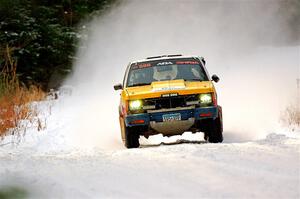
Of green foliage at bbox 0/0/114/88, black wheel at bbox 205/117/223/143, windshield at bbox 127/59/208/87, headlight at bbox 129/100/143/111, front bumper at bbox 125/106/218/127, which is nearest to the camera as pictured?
front bumper at bbox 125/106/218/127

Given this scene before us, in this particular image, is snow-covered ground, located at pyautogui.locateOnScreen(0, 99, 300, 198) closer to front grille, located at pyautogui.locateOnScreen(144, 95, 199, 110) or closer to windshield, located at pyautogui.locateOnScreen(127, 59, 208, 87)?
front grille, located at pyautogui.locateOnScreen(144, 95, 199, 110)

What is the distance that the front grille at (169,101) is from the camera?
31.2 ft

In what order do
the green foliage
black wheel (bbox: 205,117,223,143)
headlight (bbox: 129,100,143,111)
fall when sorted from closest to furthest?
1. headlight (bbox: 129,100,143,111)
2. black wheel (bbox: 205,117,223,143)
3. the green foliage

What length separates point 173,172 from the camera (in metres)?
5.84

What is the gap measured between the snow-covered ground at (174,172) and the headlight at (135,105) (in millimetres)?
1696

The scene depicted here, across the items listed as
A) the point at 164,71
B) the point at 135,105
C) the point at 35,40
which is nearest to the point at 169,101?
the point at 135,105

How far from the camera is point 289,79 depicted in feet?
81.1

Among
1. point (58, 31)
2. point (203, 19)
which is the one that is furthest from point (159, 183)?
point (203, 19)

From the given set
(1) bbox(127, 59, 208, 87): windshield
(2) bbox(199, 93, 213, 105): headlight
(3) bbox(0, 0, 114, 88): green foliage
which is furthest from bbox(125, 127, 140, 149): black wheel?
(3) bbox(0, 0, 114, 88): green foliage

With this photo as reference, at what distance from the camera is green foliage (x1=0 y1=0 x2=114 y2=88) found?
66.7 feet

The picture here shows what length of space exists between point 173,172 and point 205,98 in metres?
3.93

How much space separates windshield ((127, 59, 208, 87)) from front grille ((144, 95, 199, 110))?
0.93 metres

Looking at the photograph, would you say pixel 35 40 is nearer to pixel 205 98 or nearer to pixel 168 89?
pixel 168 89

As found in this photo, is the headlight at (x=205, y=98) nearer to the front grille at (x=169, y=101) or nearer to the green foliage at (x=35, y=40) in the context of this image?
the front grille at (x=169, y=101)
